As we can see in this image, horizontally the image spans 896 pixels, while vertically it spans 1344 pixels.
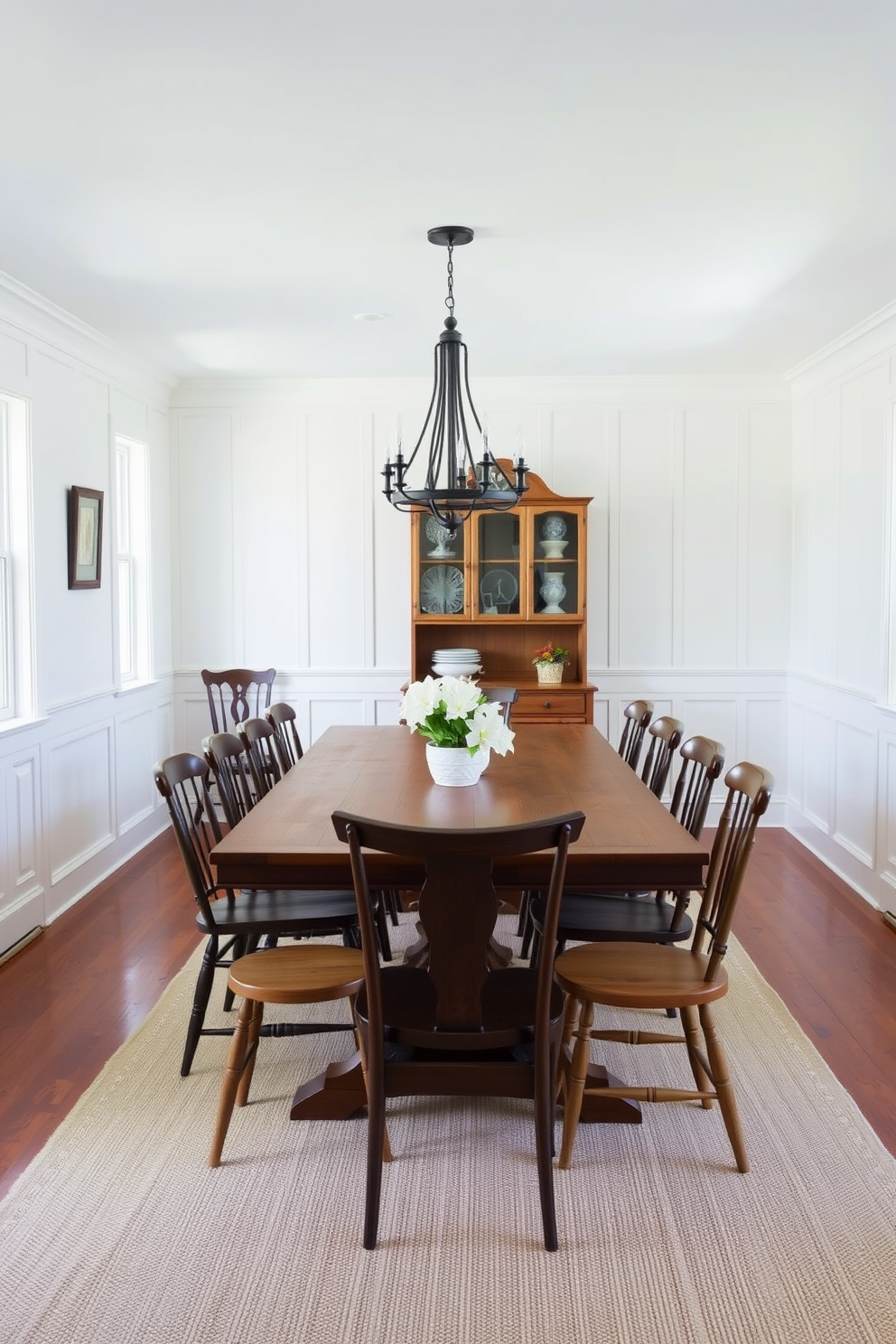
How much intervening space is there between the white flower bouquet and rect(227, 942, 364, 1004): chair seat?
0.69 meters

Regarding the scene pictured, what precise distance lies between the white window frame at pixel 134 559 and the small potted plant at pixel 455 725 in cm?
285

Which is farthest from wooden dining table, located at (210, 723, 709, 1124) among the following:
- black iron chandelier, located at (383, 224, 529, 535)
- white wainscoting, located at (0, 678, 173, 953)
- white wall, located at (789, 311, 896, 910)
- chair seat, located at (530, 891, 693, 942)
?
white wall, located at (789, 311, 896, 910)

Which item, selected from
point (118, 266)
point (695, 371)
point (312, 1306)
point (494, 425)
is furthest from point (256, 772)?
point (695, 371)

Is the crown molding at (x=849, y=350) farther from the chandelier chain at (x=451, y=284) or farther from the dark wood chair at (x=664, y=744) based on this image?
the dark wood chair at (x=664, y=744)

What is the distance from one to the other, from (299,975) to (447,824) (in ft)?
1.72

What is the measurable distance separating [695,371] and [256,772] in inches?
143

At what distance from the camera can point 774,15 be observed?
203cm

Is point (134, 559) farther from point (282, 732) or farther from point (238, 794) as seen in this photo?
point (238, 794)

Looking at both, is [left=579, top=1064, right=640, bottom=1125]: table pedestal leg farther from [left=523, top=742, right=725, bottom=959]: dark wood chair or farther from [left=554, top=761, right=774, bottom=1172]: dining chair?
[left=523, top=742, right=725, bottom=959]: dark wood chair

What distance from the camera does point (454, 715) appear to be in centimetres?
288

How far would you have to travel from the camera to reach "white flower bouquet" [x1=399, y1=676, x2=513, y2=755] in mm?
2852

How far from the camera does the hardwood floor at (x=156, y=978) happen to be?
2.79 m

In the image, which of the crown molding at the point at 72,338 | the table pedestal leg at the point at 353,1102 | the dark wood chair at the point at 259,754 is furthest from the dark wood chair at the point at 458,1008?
the crown molding at the point at 72,338

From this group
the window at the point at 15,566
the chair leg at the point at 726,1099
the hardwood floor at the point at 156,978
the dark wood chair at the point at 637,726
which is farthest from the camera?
the window at the point at 15,566
